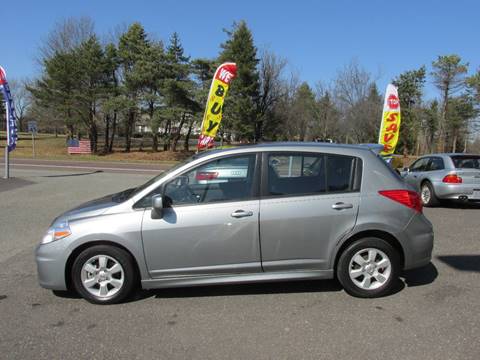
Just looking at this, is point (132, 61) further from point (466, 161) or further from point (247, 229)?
point (247, 229)

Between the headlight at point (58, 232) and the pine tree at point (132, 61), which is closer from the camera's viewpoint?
the headlight at point (58, 232)

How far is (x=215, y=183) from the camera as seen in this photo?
163 inches

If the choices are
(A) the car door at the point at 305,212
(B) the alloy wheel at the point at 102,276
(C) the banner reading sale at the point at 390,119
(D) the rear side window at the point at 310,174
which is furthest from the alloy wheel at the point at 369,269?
(C) the banner reading sale at the point at 390,119

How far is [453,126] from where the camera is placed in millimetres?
43688

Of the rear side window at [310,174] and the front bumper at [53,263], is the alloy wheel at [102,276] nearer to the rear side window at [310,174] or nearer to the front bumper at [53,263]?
the front bumper at [53,263]

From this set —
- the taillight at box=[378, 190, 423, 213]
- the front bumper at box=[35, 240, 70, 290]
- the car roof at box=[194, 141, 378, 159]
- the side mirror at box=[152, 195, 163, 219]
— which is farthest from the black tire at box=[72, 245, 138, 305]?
the taillight at box=[378, 190, 423, 213]

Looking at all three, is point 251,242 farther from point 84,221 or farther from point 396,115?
point 396,115

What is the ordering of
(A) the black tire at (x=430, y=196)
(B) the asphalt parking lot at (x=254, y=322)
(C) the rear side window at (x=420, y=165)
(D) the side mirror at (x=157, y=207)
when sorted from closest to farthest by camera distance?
(B) the asphalt parking lot at (x=254, y=322) → (D) the side mirror at (x=157, y=207) → (A) the black tire at (x=430, y=196) → (C) the rear side window at (x=420, y=165)

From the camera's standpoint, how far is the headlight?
392cm

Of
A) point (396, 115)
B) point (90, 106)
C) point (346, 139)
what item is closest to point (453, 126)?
point (346, 139)

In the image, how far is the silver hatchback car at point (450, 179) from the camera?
922 centimetres

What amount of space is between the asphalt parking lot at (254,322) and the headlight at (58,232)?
684mm

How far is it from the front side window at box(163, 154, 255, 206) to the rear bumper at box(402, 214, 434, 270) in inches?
68.4

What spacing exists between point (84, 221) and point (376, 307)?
3.07m
